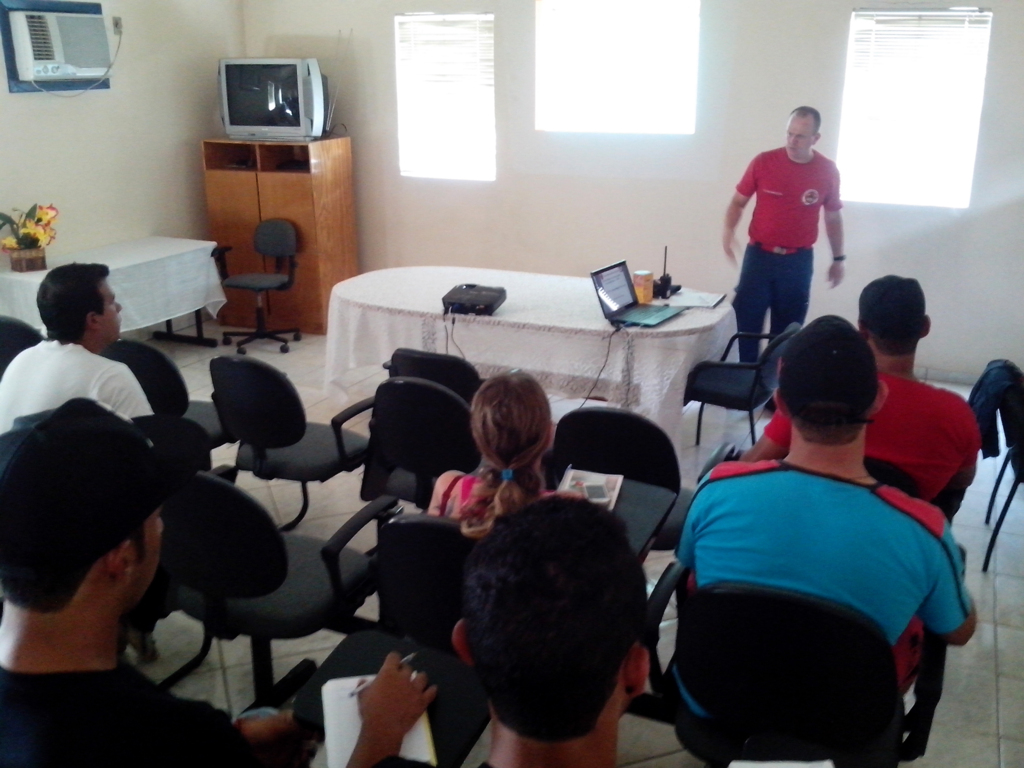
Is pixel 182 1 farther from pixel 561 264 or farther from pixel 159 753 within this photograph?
pixel 159 753

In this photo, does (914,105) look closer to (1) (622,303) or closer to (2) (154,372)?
(1) (622,303)

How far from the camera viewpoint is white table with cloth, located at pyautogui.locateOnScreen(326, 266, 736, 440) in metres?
3.63

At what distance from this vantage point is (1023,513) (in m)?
3.55

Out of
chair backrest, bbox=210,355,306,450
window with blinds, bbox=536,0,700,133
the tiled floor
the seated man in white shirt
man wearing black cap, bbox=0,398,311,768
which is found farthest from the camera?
window with blinds, bbox=536,0,700,133

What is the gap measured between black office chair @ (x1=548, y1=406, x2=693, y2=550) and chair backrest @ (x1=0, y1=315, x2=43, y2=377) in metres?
2.07

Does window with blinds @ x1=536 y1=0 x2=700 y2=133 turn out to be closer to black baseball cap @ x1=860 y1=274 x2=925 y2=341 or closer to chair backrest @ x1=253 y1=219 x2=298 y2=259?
chair backrest @ x1=253 y1=219 x2=298 y2=259

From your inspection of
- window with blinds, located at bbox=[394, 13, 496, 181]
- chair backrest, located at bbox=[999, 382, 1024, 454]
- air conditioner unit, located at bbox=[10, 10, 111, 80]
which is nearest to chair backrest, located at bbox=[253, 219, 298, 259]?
window with blinds, located at bbox=[394, 13, 496, 181]

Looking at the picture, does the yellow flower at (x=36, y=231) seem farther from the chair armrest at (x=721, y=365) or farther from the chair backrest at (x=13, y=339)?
the chair armrest at (x=721, y=365)

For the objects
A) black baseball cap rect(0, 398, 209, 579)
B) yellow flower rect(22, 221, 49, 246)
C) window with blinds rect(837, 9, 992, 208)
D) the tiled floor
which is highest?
window with blinds rect(837, 9, 992, 208)

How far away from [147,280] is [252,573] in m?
3.62

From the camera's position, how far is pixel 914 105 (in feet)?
16.0

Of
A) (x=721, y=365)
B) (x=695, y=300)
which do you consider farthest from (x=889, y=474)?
(x=695, y=300)

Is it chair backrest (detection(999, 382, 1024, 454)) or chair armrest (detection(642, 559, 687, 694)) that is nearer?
chair armrest (detection(642, 559, 687, 694))

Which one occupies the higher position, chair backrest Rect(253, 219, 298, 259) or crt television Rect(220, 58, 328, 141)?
crt television Rect(220, 58, 328, 141)
